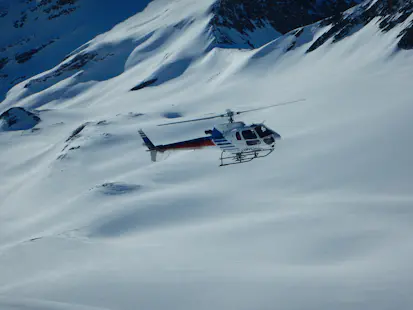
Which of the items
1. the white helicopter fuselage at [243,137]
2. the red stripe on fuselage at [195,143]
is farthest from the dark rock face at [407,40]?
the red stripe on fuselage at [195,143]

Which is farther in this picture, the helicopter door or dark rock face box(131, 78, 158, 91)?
dark rock face box(131, 78, 158, 91)

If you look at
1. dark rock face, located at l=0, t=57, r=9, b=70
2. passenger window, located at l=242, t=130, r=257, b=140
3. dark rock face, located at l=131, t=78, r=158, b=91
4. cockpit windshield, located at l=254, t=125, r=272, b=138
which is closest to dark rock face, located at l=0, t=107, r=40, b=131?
dark rock face, located at l=131, t=78, r=158, b=91

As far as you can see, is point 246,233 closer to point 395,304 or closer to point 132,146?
point 395,304

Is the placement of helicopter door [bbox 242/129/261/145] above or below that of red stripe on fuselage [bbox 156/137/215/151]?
below

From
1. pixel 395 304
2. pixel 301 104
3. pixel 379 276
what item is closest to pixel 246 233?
pixel 379 276

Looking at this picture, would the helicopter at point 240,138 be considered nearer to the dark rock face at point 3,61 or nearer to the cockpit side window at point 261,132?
the cockpit side window at point 261,132

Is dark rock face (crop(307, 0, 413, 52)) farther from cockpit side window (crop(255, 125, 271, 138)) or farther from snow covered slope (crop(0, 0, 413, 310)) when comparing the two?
cockpit side window (crop(255, 125, 271, 138))
